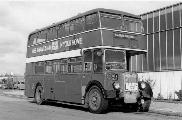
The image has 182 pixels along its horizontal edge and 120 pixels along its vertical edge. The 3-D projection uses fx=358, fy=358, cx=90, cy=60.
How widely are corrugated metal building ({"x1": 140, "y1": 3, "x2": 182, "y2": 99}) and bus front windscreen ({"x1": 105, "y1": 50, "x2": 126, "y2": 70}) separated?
877 centimetres

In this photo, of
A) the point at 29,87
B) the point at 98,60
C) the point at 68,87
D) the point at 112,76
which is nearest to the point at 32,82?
the point at 29,87

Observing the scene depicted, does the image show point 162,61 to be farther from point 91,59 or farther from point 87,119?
point 87,119

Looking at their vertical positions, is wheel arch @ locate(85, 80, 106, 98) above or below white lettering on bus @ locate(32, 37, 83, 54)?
below

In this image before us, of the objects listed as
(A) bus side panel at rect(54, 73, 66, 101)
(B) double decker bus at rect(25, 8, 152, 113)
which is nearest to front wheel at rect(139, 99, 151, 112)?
(B) double decker bus at rect(25, 8, 152, 113)

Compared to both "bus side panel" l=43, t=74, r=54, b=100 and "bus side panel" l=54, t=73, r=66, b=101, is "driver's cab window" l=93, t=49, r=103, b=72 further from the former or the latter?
"bus side panel" l=43, t=74, r=54, b=100

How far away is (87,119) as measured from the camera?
41.2 feet

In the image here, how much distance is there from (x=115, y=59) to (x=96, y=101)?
1933 mm

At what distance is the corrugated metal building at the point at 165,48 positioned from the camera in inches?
933

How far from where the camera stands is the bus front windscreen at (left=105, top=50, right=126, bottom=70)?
14.7 metres

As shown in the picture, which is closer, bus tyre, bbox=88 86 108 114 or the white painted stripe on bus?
bus tyre, bbox=88 86 108 114

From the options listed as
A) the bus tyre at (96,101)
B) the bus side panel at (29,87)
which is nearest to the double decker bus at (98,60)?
the bus tyre at (96,101)

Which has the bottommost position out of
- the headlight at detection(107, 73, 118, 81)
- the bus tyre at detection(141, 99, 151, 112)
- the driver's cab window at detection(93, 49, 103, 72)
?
the bus tyre at detection(141, 99, 151, 112)

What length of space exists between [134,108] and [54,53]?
17.2 ft

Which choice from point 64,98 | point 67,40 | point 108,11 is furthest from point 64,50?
point 108,11
